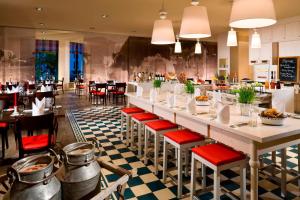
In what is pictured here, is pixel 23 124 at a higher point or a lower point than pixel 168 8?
lower

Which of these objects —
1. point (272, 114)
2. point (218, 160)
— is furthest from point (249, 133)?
point (272, 114)

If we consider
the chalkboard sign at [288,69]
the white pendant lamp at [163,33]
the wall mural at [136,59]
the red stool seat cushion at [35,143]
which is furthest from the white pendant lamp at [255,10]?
the wall mural at [136,59]

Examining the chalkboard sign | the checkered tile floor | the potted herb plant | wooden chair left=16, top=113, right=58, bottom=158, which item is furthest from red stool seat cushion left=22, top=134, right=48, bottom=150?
the chalkboard sign

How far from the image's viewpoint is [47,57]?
45.8 ft

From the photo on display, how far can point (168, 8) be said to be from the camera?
6023 mm

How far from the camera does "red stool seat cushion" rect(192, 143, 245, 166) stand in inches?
79.1

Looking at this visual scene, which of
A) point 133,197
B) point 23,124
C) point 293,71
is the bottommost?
point 133,197

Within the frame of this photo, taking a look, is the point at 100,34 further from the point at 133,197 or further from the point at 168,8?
the point at 133,197

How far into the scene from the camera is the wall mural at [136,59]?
10969mm

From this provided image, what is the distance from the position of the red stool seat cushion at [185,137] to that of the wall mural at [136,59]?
8.91 m

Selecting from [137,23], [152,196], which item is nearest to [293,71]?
[137,23]

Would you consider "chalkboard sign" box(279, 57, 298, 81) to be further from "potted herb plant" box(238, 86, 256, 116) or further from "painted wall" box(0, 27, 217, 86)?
"painted wall" box(0, 27, 217, 86)

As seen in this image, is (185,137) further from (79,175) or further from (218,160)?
(79,175)

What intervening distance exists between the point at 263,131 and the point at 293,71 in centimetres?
593
